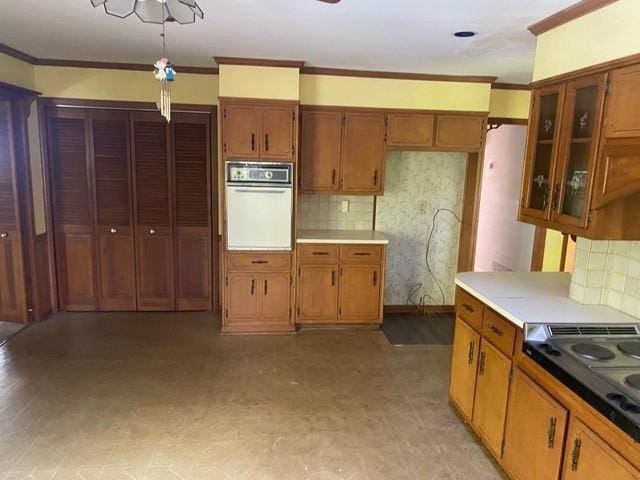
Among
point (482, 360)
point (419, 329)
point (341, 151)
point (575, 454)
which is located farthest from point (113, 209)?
point (575, 454)

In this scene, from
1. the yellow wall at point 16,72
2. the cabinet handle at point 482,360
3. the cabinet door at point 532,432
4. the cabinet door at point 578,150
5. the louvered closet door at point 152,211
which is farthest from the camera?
the louvered closet door at point 152,211

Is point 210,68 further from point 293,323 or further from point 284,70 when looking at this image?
point 293,323

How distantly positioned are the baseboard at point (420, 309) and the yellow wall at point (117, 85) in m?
2.89

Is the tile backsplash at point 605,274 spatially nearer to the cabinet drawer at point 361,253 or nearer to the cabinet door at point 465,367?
the cabinet door at point 465,367

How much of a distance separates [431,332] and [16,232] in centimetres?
410

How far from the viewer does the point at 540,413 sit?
2.05m

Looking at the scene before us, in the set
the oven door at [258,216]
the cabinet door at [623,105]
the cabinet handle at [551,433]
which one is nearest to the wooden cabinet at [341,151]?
the oven door at [258,216]

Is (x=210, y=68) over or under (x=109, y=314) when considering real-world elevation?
over

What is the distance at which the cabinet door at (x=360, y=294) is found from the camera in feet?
14.4

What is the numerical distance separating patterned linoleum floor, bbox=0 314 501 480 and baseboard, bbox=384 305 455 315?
749mm

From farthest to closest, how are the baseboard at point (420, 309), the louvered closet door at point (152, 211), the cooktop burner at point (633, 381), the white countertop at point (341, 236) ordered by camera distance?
the baseboard at point (420, 309)
the louvered closet door at point (152, 211)
the white countertop at point (341, 236)
the cooktop burner at point (633, 381)

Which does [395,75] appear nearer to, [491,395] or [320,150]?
[320,150]

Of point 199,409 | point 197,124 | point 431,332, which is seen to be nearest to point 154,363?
point 199,409

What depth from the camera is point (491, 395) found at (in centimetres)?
252
